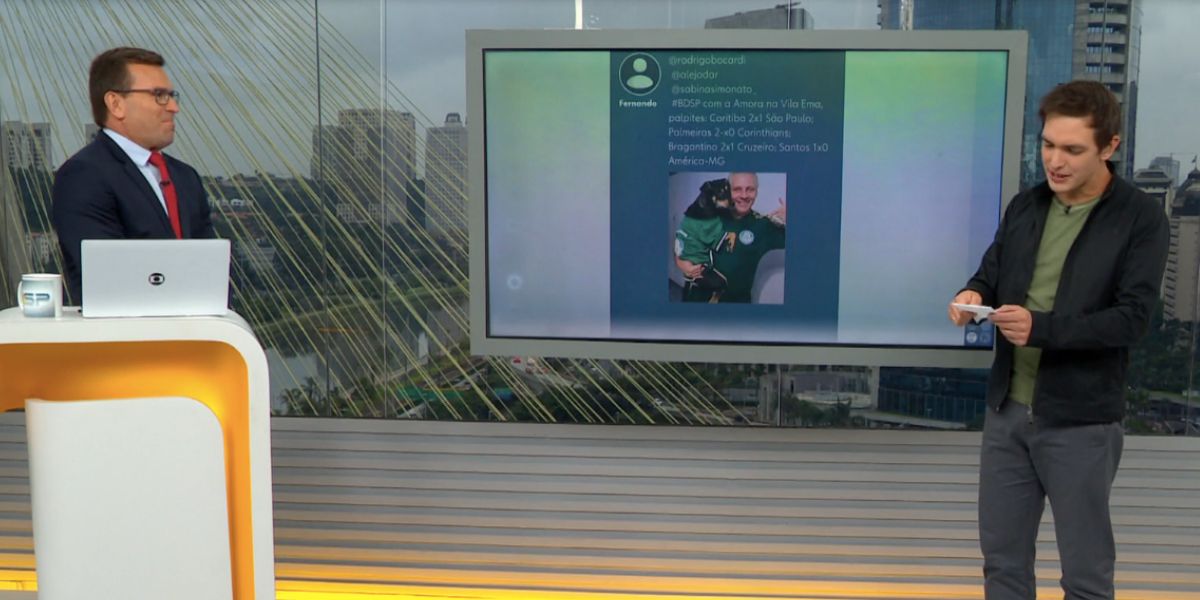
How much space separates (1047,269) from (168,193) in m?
2.66

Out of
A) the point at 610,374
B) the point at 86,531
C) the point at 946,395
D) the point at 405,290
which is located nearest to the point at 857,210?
the point at 946,395

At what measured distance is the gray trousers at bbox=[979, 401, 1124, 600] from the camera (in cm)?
248

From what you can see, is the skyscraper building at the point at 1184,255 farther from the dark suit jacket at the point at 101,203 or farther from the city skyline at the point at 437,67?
the dark suit jacket at the point at 101,203

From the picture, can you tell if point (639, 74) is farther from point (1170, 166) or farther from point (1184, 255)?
point (1184, 255)

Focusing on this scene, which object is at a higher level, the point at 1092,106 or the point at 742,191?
the point at 1092,106

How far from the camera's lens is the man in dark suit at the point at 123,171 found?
2877mm

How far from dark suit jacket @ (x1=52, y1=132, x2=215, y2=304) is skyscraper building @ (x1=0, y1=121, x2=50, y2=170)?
1496 millimetres


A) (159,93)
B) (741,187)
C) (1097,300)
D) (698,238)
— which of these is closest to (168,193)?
(159,93)

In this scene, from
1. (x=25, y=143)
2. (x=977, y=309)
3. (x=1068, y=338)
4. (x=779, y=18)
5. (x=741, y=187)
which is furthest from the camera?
(x=25, y=143)

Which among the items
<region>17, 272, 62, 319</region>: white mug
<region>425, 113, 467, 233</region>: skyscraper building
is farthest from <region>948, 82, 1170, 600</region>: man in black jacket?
<region>17, 272, 62, 319</region>: white mug

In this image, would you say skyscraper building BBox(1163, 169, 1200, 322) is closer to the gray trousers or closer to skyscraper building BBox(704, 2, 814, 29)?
the gray trousers

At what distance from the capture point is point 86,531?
2191mm

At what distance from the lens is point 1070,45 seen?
365 cm

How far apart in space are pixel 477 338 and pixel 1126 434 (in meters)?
2.51
